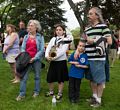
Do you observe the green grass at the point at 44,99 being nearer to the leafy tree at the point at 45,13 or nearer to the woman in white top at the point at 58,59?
the woman in white top at the point at 58,59

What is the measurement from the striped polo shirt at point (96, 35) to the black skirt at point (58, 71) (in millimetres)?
906

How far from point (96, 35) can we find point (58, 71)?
1.40 m

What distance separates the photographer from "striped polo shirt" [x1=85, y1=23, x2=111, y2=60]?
750 cm

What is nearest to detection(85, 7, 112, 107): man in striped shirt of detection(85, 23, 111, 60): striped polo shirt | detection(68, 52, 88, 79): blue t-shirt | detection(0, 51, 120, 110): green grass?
detection(85, 23, 111, 60): striped polo shirt

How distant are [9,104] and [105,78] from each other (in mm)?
2106

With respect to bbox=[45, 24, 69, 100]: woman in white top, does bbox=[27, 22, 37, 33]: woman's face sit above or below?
above

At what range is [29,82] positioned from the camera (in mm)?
10891

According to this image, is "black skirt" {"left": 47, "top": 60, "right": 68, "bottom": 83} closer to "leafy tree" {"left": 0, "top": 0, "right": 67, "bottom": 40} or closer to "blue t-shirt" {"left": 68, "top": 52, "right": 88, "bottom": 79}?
"blue t-shirt" {"left": 68, "top": 52, "right": 88, "bottom": 79}

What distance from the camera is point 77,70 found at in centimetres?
803

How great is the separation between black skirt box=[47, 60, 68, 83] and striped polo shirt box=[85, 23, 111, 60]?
2.97 feet

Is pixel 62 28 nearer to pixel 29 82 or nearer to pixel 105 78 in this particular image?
pixel 105 78

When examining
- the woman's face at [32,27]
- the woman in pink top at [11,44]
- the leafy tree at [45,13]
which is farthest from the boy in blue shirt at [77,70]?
the leafy tree at [45,13]

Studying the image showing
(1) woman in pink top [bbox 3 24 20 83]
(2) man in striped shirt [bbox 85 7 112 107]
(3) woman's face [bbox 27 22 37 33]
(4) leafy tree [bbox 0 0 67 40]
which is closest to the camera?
(2) man in striped shirt [bbox 85 7 112 107]

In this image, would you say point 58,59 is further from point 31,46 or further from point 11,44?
point 11,44
